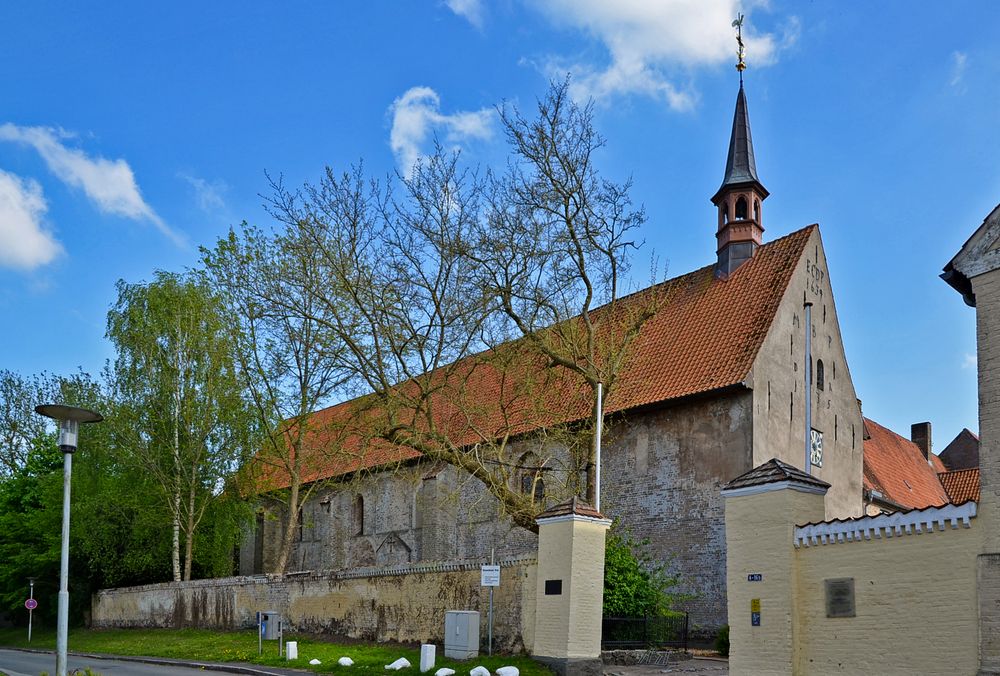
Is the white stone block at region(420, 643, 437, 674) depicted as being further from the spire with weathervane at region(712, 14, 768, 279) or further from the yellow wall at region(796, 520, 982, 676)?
the spire with weathervane at region(712, 14, 768, 279)

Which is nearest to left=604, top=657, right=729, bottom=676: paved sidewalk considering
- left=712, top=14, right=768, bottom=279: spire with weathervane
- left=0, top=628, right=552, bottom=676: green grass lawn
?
left=0, top=628, right=552, bottom=676: green grass lawn

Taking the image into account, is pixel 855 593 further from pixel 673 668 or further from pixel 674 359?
pixel 674 359

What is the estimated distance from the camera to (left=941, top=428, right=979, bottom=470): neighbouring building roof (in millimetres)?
57125

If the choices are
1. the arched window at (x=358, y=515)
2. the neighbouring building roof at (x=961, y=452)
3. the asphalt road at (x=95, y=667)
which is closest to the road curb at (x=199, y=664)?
the asphalt road at (x=95, y=667)

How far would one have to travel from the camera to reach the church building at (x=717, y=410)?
78.5 feet

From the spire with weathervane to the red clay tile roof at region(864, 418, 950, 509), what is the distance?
9094mm

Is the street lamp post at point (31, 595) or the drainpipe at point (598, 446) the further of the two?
the street lamp post at point (31, 595)

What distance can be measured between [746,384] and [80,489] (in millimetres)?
26270

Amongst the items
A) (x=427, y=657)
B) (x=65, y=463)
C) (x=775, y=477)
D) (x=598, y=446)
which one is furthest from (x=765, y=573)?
(x=65, y=463)

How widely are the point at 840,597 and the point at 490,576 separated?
24.0ft

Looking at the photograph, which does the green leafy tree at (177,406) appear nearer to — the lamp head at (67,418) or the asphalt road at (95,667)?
the asphalt road at (95,667)

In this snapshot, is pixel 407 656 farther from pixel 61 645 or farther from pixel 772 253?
pixel 772 253

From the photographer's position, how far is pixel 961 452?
58.5 meters

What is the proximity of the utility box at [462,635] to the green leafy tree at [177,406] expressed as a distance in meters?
16.8
